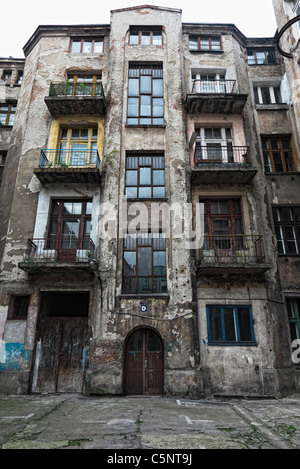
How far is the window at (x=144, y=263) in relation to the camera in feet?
37.5

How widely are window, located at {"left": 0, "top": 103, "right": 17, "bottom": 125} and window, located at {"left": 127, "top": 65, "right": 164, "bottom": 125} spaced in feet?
21.5

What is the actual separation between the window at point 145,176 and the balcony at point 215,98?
306 centimetres

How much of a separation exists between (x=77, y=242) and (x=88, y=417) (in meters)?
6.71

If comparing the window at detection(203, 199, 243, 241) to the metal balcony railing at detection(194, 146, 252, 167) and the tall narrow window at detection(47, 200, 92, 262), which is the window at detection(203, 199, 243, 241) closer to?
the metal balcony railing at detection(194, 146, 252, 167)

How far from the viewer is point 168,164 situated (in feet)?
42.9

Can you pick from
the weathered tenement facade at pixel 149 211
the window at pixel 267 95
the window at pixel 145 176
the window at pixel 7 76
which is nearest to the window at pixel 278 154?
the weathered tenement facade at pixel 149 211

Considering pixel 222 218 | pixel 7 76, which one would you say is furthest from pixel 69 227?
pixel 7 76

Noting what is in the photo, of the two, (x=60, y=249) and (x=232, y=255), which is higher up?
(x=60, y=249)

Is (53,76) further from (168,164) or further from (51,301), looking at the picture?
(51,301)

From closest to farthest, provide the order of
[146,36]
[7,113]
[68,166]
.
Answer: [68,166] → [146,36] → [7,113]

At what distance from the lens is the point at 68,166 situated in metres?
12.9

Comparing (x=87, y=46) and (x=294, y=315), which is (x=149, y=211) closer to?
(x=294, y=315)

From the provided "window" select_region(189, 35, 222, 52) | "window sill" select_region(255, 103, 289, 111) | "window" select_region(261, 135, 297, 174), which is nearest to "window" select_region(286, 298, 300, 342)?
"window" select_region(261, 135, 297, 174)

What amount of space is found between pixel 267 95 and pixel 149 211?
9.37 metres
